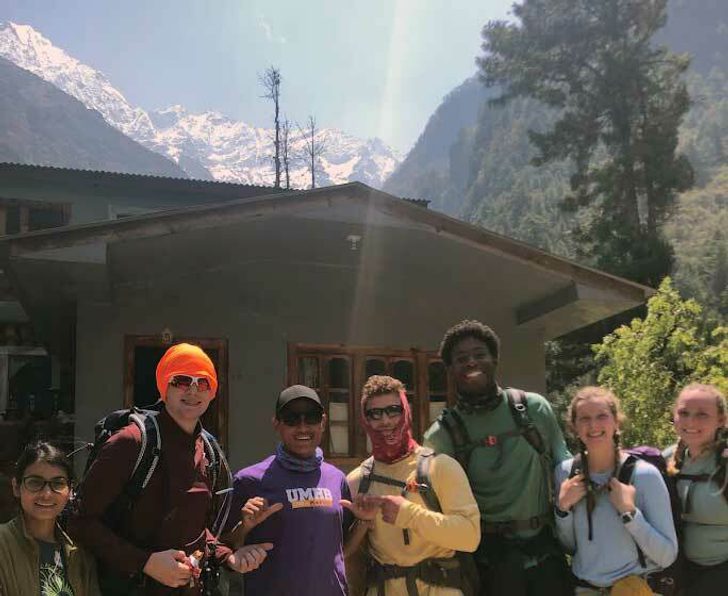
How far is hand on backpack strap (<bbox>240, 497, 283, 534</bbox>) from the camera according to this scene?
290 cm

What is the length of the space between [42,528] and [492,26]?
2698 cm

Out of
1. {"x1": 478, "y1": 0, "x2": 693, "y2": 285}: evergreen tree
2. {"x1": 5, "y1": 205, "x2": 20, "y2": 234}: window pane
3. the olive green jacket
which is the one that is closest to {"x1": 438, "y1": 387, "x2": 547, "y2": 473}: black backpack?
the olive green jacket

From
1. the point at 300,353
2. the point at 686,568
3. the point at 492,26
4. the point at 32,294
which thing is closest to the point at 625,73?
the point at 492,26

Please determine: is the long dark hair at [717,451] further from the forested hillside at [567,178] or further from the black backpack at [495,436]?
the forested hillside at [567,178]

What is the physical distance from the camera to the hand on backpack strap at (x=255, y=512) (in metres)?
2.90

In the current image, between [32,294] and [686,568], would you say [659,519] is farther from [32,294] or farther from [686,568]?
[32,294]

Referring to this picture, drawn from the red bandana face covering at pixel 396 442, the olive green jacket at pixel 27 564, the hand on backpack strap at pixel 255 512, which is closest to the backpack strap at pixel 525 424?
the red bandana face covering at pixel 396 442

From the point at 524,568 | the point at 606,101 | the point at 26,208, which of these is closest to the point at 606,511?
the point at 524,568

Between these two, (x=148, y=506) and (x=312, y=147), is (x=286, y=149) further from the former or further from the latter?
(x=148, y=506)

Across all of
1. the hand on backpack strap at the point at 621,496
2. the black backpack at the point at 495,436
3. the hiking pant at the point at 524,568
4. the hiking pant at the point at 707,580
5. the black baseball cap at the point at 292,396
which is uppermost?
the black baseball cap at the point at 292,396

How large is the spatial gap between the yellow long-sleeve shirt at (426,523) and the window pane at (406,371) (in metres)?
5.24

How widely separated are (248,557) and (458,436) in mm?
1117

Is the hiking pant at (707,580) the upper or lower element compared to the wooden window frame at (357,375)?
lower

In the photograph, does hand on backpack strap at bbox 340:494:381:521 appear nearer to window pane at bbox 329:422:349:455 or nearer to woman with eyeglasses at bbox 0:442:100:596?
woman with eyeglasses at bbox 0:442:100:596
